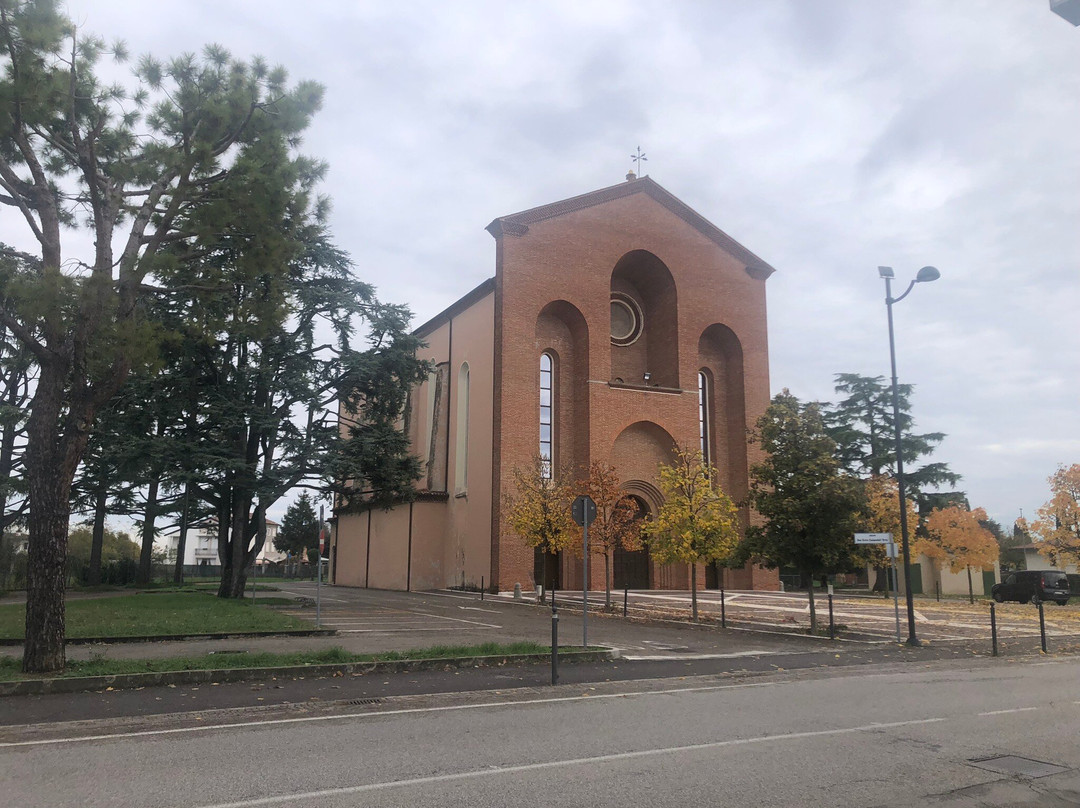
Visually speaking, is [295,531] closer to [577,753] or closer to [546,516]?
[546,516]

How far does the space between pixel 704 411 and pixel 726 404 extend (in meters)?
1.27

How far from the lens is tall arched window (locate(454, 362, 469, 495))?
39.2 m

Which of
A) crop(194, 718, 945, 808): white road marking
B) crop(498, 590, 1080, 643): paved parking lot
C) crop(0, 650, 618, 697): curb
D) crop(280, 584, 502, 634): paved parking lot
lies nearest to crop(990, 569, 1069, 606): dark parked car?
crop(498, 590, 1080, 643): paved parking lot

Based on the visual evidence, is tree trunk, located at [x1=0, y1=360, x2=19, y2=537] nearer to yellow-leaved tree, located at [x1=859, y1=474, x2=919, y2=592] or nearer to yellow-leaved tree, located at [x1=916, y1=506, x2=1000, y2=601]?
yellow-leaved tree, located at [x1=859, y1=474, x2=919, y2=592]

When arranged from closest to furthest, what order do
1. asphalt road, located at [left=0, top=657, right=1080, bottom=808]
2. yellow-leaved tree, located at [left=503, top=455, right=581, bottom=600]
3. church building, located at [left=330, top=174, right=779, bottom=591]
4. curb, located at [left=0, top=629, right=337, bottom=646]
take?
1. asphalt road, located at [left=0, top=657, right=1080, bottom=808]
2. curb, located at [left=0, top=629, right=337, bottom=646]
3. yellow-leaved tree, located at [left=503, top=455, right=581, bottom=600]
4. church building, located at [left=330, top=174, right=779, bottom=591]

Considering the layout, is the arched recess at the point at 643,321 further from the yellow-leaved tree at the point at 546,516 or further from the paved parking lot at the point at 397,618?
the paved parking lot at the point at 397,618

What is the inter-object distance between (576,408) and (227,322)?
25.2 meters

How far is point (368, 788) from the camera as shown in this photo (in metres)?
5.40

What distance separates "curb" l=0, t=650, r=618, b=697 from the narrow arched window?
24.2 metres

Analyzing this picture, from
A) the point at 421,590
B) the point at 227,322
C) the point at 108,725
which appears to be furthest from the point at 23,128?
the point at 421,590

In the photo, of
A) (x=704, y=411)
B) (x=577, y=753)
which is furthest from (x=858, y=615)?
(x=577, y=753)

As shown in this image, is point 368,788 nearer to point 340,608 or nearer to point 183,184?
point 183,184

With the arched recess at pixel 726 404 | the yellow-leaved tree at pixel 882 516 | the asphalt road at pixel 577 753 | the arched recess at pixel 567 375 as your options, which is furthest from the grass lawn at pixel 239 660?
the arched recess at pixel 726 404

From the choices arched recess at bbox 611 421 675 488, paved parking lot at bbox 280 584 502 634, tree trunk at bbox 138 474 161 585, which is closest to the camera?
paved parking lot at bbox 280 584 502 634
